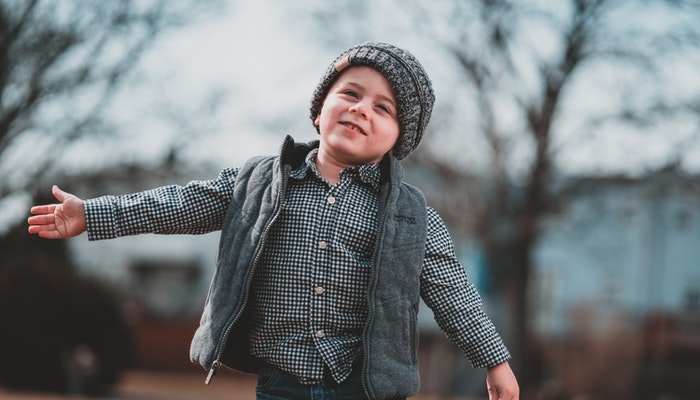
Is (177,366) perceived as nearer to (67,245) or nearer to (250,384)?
→ (250,384)

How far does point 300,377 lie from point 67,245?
56.1ft

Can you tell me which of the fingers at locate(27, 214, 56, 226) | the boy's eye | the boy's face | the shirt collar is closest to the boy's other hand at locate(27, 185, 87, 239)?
the fingers at locate(27, 214, 56, 226)

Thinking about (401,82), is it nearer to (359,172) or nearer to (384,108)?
(384,108)

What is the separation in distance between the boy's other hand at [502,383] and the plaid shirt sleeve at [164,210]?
39.7 inches

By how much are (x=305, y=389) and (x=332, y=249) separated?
43cm

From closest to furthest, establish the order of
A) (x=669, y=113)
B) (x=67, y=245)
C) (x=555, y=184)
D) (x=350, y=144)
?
(x=350, y=144), (x=669, y=113), (x=555, y=184), (x=67, y=245)

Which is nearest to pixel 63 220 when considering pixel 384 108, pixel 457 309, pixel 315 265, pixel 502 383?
pixel 315 265

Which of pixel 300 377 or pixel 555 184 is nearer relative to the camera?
pixel 300 377

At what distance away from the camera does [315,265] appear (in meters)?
2.79

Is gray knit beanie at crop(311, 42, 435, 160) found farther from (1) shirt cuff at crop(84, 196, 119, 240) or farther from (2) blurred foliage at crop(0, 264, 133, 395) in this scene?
(2) blurred foliage at crop(0, 264, 133, 395)

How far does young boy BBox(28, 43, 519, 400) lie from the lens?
109 inches

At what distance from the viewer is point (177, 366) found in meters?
23.4

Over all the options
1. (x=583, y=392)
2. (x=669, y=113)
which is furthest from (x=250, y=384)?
(x=669, y=113)

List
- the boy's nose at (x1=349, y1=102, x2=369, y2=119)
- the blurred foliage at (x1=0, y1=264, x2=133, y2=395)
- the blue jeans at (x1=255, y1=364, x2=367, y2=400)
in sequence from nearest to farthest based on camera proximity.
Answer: the blue jeans at (x1=255, y1=364, x2=367, y2=400)
the boy's nose at (x1=349, y1=102, x2=369, y2=119)
the blurred foliage at (x1=0, y1=264, x2=133, y2=395)
